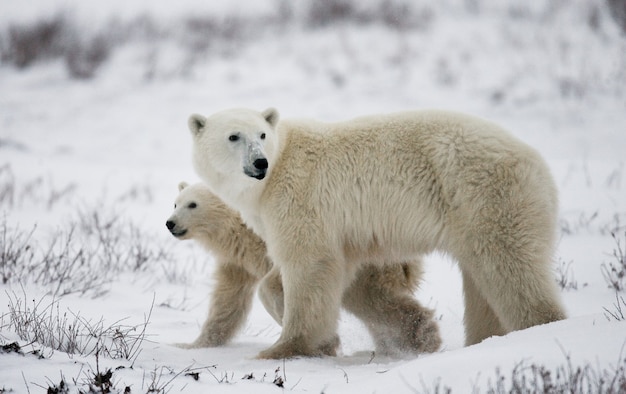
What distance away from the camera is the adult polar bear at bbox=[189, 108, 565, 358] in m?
3.37

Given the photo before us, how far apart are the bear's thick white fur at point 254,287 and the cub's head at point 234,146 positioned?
2.24 ft

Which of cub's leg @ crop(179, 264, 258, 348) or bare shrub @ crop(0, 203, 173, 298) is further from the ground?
bare shrub @ crop(0, 203, 173, 298)

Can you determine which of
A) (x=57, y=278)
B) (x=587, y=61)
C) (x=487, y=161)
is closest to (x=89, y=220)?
(x=57, y=278)

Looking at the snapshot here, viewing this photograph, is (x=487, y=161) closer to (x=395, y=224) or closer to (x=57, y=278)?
(x=395, y=224)

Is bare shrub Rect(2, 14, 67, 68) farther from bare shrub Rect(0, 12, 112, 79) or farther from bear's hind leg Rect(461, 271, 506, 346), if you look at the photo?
bear's hind leg Rect(461, 271, 506, 346)

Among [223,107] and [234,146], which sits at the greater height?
[223,107]

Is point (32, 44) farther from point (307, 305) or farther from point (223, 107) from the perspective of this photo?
point (307, 305)

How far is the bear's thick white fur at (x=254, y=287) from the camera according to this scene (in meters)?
4.27

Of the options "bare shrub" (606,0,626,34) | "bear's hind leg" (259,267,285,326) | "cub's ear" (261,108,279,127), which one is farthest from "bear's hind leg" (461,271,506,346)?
"bare shrub" (606,0,626,34)

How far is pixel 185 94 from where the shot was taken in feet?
→ 52.2

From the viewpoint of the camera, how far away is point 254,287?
4922 millimetres

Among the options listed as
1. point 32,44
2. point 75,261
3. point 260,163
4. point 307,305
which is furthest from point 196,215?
point 32,44

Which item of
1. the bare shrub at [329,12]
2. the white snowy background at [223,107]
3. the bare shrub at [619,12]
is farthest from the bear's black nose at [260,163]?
the bare shrub at [329,12]

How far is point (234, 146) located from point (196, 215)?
108 cm
